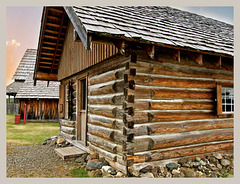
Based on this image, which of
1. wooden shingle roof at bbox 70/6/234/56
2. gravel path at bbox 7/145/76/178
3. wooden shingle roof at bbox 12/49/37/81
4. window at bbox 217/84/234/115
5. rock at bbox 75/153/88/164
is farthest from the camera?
wooden shingle roof at bbox 12/49/37/81

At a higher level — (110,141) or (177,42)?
(177,42)

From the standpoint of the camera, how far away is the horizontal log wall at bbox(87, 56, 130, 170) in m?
5.51

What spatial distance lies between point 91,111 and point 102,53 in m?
2.06

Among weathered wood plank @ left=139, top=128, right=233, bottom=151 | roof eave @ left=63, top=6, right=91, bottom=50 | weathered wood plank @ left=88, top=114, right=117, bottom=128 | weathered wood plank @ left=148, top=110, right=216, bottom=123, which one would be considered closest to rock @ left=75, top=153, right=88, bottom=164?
weathered wood plank @ left=88, top=114, right=117, bottom=128

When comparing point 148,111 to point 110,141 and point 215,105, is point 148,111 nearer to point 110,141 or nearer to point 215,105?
point 110,141

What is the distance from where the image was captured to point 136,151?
5297 mm

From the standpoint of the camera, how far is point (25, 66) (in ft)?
89.7

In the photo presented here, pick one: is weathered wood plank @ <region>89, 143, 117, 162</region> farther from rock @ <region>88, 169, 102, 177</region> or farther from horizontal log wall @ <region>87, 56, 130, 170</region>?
rock @ <region>88, 169, 102, 177</region>

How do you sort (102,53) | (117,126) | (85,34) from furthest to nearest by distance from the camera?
(102,53), (117,126), (85,34)

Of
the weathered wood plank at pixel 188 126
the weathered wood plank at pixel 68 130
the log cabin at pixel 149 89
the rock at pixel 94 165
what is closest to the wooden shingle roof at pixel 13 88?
the weathered wood plank at pixel 68 130

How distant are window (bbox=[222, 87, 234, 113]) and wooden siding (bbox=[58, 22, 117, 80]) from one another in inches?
165

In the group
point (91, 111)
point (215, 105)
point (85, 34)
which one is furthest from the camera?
point (91, 111)

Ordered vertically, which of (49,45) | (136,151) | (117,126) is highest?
(49,45)

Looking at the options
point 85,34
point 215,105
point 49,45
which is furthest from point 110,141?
point 49,45
